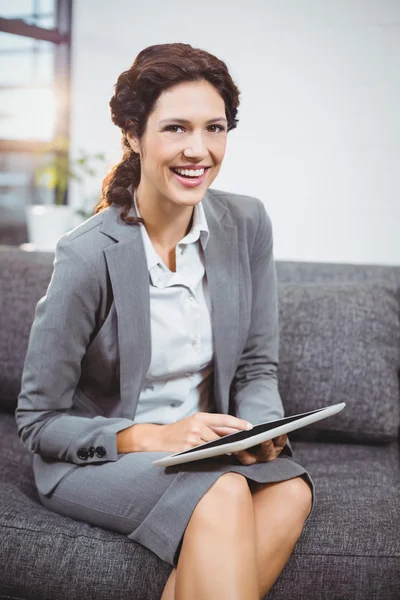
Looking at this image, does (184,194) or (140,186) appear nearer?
(184,194)

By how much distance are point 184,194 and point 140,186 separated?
0.49 ft

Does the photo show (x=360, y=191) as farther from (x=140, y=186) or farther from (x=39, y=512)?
(x=39, y=512)

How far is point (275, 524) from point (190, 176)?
0.67 metres

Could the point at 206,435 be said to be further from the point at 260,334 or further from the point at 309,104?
the point at 309,104

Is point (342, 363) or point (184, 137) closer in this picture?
point (184, 137)

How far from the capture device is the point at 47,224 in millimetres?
2955

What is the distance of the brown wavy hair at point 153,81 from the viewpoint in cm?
133

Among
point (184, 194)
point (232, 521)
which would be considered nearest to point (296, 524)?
point (232, 521)

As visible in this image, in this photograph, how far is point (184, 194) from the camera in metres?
1.38

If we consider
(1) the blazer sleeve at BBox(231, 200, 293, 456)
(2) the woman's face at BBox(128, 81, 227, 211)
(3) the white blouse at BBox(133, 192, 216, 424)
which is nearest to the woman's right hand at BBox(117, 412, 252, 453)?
(3) the white blouse at BBox(133, 192, 216, 424)

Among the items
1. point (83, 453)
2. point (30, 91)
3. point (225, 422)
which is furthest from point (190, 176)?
point (30, 91)

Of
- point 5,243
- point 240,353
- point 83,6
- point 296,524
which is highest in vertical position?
point 83,6

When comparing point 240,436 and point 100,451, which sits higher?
point 240,436

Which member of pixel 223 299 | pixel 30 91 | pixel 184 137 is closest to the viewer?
pixel 184 137
